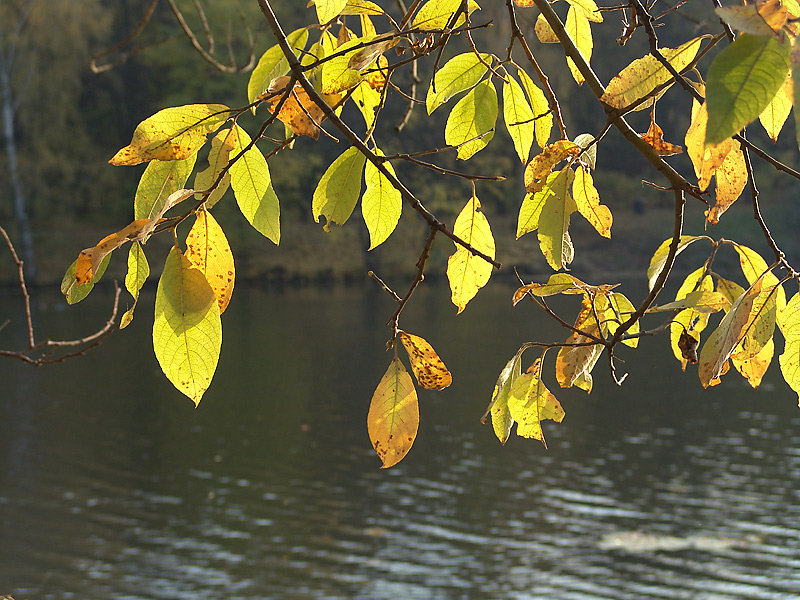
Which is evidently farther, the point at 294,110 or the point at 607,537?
the point at 607,537

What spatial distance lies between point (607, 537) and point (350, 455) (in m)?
2.35

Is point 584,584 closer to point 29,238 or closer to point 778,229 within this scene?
point 29,238

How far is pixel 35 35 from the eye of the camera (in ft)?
56.4

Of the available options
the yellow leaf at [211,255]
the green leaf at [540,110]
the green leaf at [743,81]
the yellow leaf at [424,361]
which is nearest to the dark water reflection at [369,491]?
the green leaf at [540,110]

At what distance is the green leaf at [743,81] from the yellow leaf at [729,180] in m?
0.21

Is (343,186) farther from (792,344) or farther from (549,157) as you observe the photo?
(792,344)

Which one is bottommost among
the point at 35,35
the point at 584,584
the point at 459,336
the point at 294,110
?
the point at 584,584

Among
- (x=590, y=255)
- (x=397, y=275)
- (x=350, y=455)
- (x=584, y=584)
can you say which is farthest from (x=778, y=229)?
(x=584, y=584)

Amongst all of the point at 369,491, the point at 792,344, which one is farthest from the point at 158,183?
the point at 369,491

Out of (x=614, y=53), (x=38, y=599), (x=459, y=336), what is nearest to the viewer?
(x=38, y=599)

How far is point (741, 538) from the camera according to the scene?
5578 mm

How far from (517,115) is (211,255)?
13.0 inches

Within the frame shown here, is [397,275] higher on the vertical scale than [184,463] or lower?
higher

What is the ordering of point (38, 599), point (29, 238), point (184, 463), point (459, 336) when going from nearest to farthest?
point (38, 599)
point (184, 463)
point (459, 336)
point (29, 238)
